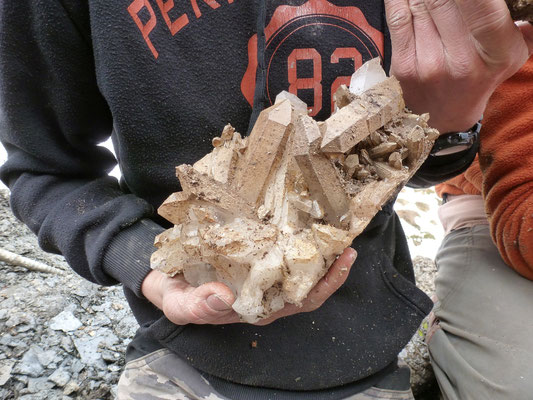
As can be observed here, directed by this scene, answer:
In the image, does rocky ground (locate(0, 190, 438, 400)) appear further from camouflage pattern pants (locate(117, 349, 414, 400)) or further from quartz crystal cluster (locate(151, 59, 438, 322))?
quartz crystal cluster (locate(151, 59, 438, 322))

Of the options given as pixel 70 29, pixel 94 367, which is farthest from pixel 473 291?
pixel 70 29

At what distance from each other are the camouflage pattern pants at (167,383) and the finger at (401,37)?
91 centimetres

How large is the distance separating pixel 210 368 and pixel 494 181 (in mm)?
1077

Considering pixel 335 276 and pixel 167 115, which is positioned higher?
pixel 167 115

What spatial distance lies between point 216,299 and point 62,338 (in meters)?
1.07

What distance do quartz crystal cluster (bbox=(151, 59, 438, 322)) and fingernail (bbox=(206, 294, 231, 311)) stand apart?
30mm

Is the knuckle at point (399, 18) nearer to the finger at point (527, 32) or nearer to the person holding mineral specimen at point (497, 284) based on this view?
the finger at point (527, 32)

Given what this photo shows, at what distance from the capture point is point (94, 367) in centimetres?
154

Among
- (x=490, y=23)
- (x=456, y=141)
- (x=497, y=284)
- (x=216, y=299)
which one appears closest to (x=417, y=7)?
(x=490, y=23)

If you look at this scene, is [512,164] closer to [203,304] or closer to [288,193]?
[288,193]

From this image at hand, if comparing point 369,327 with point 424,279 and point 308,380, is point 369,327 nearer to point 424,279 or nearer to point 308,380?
point 308,380

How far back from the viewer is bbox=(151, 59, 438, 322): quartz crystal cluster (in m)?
0.84

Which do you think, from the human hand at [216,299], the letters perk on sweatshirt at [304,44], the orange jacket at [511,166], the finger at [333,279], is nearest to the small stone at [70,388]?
the human hand at [216,299]

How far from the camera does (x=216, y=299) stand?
840 millimetres
